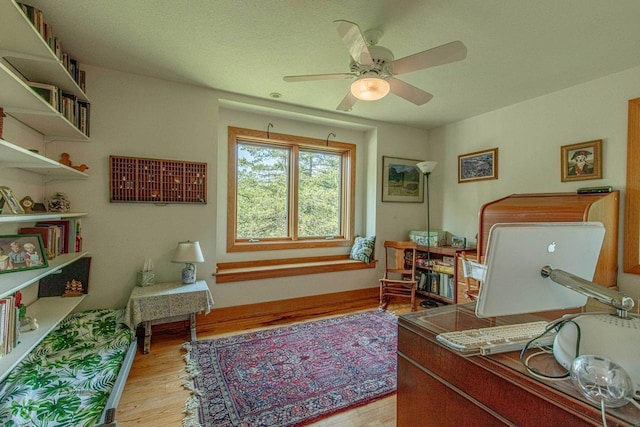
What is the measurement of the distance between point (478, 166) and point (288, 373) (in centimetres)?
338

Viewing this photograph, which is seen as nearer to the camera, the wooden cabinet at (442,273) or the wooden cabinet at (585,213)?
the wooden cabinet at (585,213)

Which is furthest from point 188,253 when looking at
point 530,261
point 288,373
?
point 530,261

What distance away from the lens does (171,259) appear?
2.91 metres

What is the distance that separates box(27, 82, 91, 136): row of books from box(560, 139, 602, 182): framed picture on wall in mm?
4468

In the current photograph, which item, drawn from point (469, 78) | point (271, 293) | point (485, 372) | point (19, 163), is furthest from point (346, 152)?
point (485, 372)

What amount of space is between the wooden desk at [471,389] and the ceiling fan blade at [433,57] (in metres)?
1.42

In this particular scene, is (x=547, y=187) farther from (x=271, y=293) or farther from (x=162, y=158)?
(x=162, y=158)

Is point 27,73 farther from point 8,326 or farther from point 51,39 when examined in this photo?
Answer: point 8,326

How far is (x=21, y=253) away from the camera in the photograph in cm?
176

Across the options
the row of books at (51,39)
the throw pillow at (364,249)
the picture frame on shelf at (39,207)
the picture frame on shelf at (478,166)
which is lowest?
the throw pillow at (364,249)

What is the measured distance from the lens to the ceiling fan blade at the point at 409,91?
→ 204 centimetres

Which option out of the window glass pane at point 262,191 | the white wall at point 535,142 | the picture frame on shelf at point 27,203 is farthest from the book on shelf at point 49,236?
the white wall at point 535,142

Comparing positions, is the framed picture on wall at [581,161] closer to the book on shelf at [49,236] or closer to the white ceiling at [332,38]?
the white ceiling at [332,38]

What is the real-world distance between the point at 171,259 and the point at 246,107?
6.27ft
